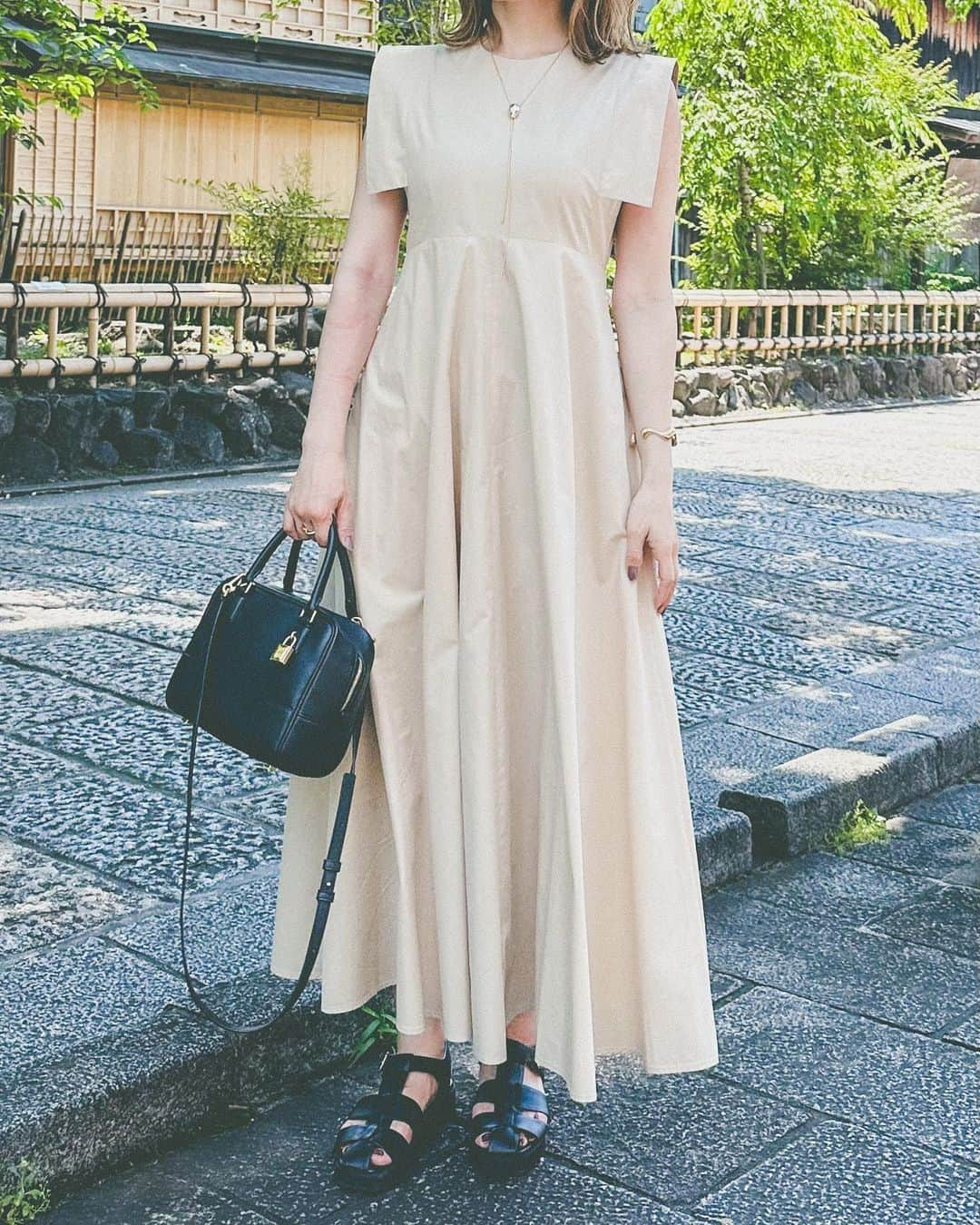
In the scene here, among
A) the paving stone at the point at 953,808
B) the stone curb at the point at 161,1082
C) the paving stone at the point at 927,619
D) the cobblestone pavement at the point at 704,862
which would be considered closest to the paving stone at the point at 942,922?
the cobblestone pavement at the point at 704,862

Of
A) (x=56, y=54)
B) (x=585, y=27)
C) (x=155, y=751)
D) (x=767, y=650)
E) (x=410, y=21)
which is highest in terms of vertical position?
(x=410, y=21)

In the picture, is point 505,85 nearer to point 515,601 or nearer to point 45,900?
point 515,601

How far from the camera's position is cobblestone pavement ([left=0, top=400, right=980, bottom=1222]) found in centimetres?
253

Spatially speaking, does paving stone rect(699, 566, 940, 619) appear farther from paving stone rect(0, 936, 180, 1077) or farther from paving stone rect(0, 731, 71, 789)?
paving stone rect(0, 936, 180, 1077)

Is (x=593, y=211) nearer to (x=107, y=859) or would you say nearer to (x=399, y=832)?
(x=399, y=832)

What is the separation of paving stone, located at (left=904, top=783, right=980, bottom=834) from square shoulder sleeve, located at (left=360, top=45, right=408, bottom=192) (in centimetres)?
254

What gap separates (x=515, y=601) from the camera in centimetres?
235

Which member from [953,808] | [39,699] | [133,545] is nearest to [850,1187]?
[953,808]

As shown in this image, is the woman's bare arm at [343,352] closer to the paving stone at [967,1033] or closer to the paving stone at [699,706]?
the paving stone at [967,1033]

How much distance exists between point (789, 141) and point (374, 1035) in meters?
14.2

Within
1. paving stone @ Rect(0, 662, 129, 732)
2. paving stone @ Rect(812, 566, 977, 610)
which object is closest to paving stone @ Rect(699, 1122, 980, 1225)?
paving stone @ Rect(0, 662, 129, 732)

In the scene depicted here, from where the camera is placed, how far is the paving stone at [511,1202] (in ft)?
7.53

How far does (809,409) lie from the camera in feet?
48.0

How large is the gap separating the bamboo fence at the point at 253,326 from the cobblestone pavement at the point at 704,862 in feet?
6.17
